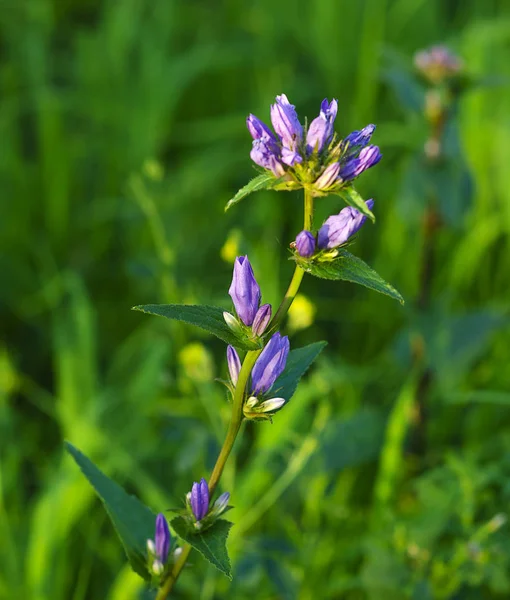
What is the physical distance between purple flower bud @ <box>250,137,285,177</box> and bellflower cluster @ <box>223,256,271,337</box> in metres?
0.13

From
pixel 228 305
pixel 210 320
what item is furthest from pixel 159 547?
pixel 228 305

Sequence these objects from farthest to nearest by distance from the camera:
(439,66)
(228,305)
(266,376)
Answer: (439,66), (228,305), (266,376)

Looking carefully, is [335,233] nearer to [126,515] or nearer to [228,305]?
[126,515]

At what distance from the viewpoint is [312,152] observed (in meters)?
1.01

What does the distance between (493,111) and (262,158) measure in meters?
2.71

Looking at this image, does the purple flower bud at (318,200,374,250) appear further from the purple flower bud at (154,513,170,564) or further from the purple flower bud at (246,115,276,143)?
the purple flower bud at (154,513,170,564)

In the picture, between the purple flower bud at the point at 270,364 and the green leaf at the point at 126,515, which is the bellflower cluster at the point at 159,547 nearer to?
the green leaf at the point at 126,515

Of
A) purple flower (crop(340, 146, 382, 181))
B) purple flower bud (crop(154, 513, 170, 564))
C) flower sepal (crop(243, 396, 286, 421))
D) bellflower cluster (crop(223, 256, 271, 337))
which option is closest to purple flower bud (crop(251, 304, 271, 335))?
bellflower cluster (crop(223, 256, 271, 337))

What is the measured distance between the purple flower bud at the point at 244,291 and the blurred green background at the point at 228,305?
0.84 metres

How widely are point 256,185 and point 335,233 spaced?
128 mm

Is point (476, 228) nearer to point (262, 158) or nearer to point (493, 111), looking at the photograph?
point (493, 111)

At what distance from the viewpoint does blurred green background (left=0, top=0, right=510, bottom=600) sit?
182cm

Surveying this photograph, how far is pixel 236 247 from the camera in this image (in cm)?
198

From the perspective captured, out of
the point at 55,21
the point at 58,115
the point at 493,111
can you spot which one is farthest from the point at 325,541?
the point at 55,21
